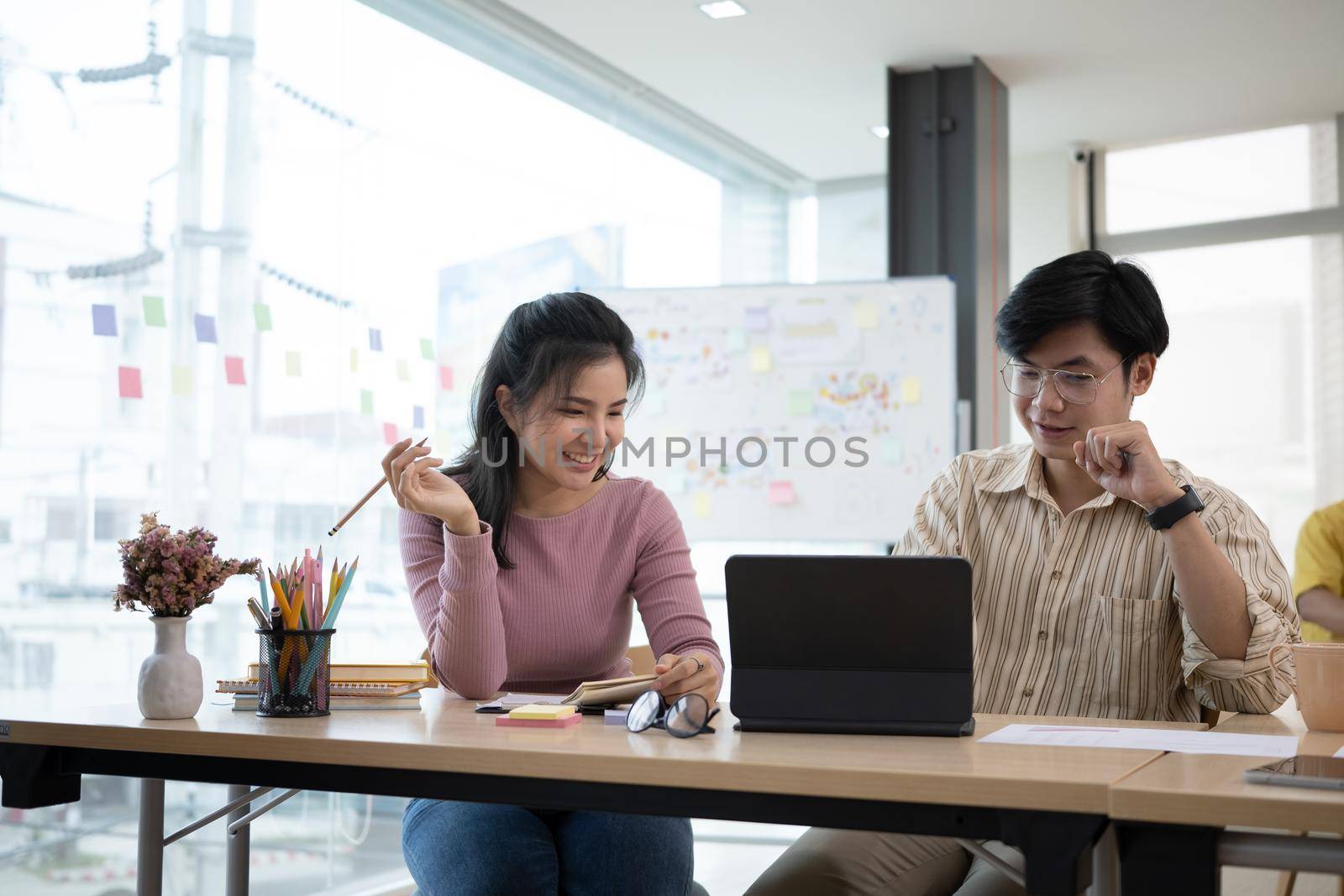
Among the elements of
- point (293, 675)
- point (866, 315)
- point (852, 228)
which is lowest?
point (293, 675)

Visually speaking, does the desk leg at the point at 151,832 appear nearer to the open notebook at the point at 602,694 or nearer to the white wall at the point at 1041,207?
the open notebook at the point at 602,694

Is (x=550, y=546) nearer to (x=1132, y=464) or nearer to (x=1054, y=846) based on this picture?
(x=1132, y=464)

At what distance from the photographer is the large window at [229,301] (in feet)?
9.21

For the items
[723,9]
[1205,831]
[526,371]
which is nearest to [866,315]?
[723,9]

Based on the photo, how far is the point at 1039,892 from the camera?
1.02 metres

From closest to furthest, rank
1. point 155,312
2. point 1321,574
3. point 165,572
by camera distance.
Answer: point 165,572
point 155,312
point 1321,574

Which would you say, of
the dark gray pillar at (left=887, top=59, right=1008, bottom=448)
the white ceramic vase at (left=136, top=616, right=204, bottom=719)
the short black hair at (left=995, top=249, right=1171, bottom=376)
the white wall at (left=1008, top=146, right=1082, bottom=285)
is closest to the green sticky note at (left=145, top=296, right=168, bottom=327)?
the white ceramic vase at (left=136, top=616, right=204, bottom=719)

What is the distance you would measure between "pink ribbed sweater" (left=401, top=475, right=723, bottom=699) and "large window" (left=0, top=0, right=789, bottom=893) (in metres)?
1.35

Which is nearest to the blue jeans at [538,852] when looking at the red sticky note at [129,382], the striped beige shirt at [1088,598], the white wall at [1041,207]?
the striped beige shirt at [1088,598]

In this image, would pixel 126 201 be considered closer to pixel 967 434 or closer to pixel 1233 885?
pixel 967 434

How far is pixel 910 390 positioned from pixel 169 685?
305 centimetres

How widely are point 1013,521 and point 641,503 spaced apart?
0.57 meters

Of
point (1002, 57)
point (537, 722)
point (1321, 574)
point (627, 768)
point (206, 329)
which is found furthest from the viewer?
point (1002, 57)

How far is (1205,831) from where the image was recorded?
993 millimetres
